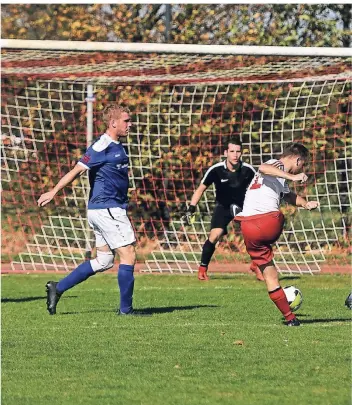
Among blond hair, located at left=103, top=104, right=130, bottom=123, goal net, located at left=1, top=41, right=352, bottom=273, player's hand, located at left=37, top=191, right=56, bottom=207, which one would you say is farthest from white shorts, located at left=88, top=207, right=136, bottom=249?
goal net, located at left=1, top=41, right=352, bottom=273

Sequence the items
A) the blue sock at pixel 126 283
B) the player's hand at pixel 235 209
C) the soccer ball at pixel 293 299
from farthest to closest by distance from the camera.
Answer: the player's hand at pixel 235 209 → the blue sock at pixel 126 283 → the soccer ball at pixel 293 299

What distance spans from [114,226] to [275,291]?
5.78ft

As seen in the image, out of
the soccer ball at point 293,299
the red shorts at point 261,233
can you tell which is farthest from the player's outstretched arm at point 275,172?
the soccer ball at point 293,299

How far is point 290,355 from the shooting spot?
25.9ft

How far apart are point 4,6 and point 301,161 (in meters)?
15.4

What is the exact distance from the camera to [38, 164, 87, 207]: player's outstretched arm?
32.6ft

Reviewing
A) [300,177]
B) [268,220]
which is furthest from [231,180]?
[300,177]

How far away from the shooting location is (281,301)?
941 cm

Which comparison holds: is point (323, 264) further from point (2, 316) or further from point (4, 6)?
point (4, 6)

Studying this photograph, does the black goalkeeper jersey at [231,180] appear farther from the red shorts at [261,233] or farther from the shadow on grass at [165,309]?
the red shorts at [261,233]

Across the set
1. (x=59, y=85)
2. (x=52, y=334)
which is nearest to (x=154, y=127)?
(x=59, y=85)

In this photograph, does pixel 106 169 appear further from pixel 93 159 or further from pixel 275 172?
pixel 275 172

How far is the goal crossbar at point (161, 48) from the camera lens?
12.4 m

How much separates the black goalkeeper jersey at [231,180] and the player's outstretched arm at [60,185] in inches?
162
